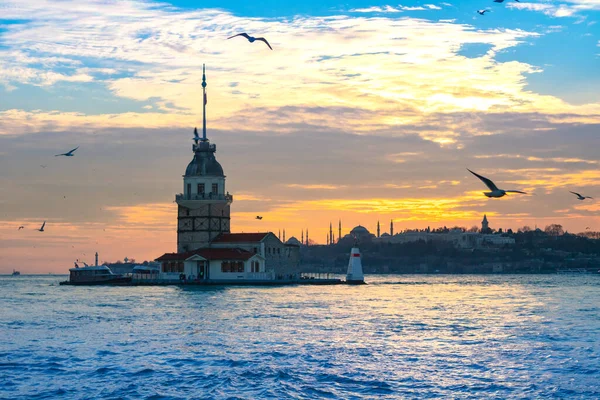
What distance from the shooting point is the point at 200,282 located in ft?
322

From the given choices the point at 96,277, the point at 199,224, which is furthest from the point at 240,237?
the point at 96,277

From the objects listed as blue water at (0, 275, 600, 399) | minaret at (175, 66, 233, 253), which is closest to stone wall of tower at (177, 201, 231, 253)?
minaret at (175, 66, 233, 253)

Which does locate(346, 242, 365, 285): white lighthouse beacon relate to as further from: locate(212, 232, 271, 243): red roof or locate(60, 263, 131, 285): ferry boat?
locate(60, 263, 131, 285): ferry boat

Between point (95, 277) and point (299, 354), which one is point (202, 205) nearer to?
point (95, 277)

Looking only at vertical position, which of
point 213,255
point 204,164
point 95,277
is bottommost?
point 95,277

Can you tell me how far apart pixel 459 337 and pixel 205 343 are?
11227mm

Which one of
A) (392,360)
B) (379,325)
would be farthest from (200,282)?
(392,360)

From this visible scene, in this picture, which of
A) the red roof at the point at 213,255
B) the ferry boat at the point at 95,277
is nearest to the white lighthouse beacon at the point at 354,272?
the red roof at the point at 213,255

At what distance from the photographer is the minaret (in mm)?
108312

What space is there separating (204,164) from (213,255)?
14.2m

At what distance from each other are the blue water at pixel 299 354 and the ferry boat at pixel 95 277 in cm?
5407

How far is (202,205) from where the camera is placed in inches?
4274

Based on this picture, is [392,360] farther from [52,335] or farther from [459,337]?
[52,335]

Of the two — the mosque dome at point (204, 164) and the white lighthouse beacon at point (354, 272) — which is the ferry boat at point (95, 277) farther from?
the white lighthouse beacon at point (354, 272)
